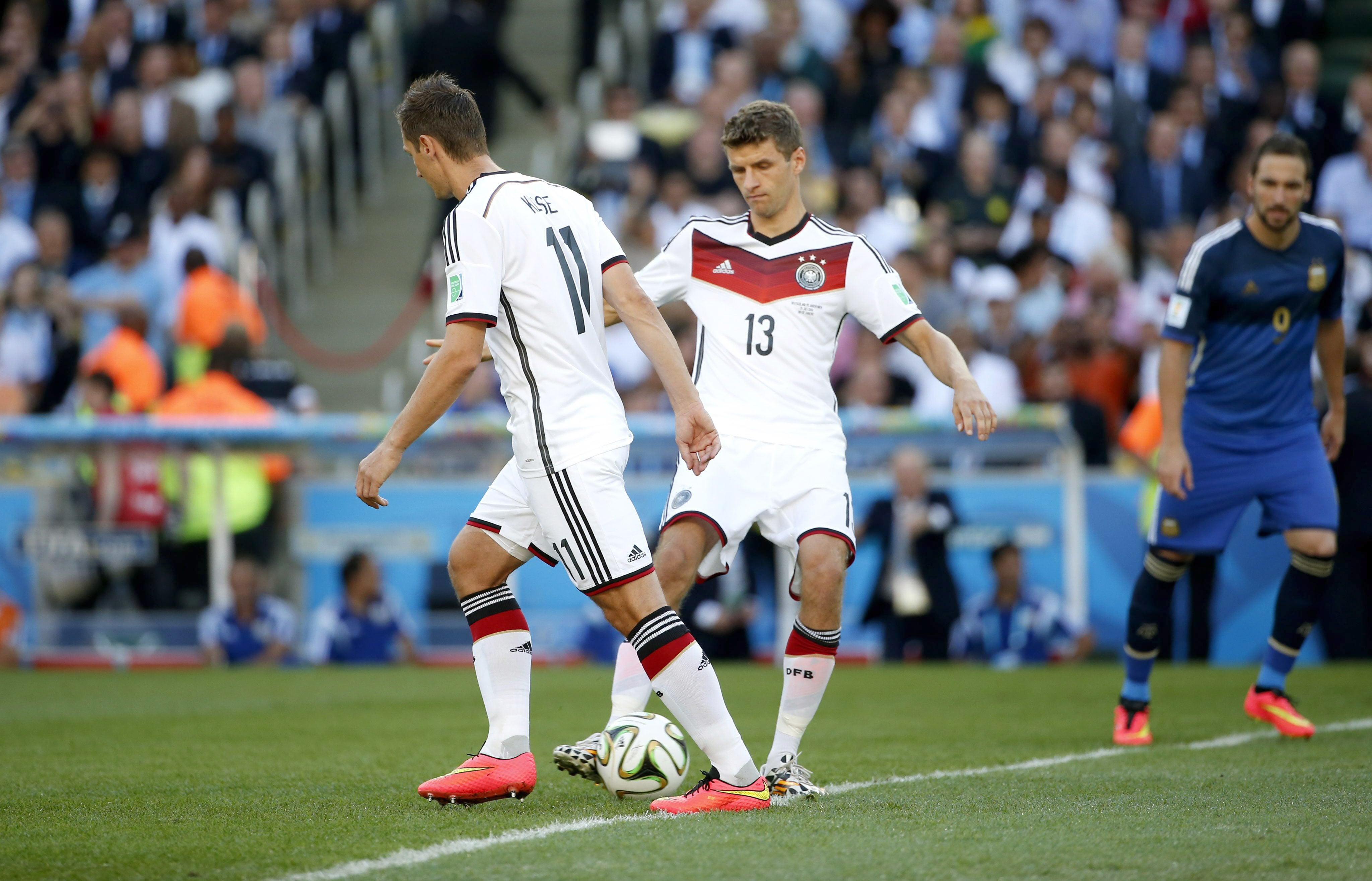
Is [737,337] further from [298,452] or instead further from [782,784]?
[298,452]

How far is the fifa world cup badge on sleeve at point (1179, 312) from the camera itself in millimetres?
6680

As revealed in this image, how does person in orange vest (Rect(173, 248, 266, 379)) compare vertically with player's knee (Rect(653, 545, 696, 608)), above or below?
above

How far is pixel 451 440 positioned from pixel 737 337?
605cm

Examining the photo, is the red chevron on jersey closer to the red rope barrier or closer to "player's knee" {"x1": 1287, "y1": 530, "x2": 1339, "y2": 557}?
"player's knee" {"x1": 1287, "y1": 530, "x2": 1339, "y2": 557}

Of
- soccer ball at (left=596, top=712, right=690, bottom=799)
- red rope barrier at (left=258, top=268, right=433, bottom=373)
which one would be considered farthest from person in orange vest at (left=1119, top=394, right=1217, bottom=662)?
red rope barrier at (left=258, top=268, right=433, bottom=373)

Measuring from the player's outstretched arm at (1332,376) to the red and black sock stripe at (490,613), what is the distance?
364 centimetres

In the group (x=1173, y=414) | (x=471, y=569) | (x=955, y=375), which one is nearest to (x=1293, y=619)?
(x=1173, y=414)

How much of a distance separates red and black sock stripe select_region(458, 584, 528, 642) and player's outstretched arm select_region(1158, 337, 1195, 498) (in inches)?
113

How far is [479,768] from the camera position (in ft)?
16.9

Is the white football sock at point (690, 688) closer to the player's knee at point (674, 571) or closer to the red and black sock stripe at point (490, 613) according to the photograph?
the player's knee at point (674, 571)

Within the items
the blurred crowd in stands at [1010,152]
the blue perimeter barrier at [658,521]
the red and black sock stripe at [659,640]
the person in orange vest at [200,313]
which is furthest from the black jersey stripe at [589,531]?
the person in orange vest at [200,313]

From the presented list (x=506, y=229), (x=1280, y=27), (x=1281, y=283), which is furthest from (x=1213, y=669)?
(x=1280, y=27)

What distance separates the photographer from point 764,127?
17.6 ft

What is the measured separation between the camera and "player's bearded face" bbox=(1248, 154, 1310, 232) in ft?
21.5
